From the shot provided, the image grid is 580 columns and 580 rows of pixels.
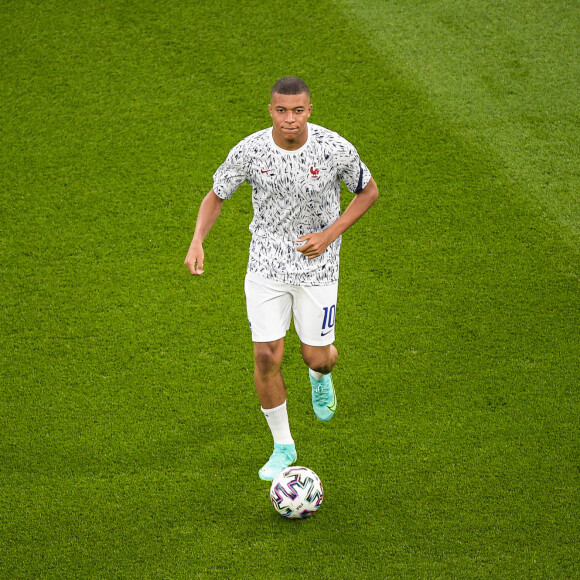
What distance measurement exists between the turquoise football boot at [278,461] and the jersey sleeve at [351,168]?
1754 millimetres

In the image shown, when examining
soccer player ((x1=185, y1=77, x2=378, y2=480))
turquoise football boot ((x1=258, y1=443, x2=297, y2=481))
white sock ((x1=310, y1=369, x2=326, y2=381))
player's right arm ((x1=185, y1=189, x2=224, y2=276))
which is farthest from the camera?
white sock ((x1=310, y1=369, x2=326, y2=381))

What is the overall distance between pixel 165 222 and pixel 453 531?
12.5 ft

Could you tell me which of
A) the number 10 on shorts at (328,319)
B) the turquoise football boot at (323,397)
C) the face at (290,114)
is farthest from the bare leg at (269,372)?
the face at (290,114)

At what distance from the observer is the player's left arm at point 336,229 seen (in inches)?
182

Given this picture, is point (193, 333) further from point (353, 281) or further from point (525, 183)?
point (525, 183)

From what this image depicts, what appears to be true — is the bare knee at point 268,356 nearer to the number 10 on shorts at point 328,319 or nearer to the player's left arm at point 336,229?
the number 10 on shorts at point 328,319

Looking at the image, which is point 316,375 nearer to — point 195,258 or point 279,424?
point 279,424

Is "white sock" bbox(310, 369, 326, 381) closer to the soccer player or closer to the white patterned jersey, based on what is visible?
the soccer player

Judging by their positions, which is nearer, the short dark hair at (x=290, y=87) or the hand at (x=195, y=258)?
the short dark hair at (x=290, y=87)

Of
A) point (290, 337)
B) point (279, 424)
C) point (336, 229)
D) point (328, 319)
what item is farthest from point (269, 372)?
point (290, 337)

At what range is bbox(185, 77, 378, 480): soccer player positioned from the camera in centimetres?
461

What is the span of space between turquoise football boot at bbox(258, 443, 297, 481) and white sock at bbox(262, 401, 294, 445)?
4 centimetres

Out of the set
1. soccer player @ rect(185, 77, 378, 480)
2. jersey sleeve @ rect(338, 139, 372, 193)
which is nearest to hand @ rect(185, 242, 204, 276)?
soccer player @ rect(185, 77, 378, 480)

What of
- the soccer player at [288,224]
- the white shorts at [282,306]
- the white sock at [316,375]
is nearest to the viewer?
the soccer player at [288,224]
